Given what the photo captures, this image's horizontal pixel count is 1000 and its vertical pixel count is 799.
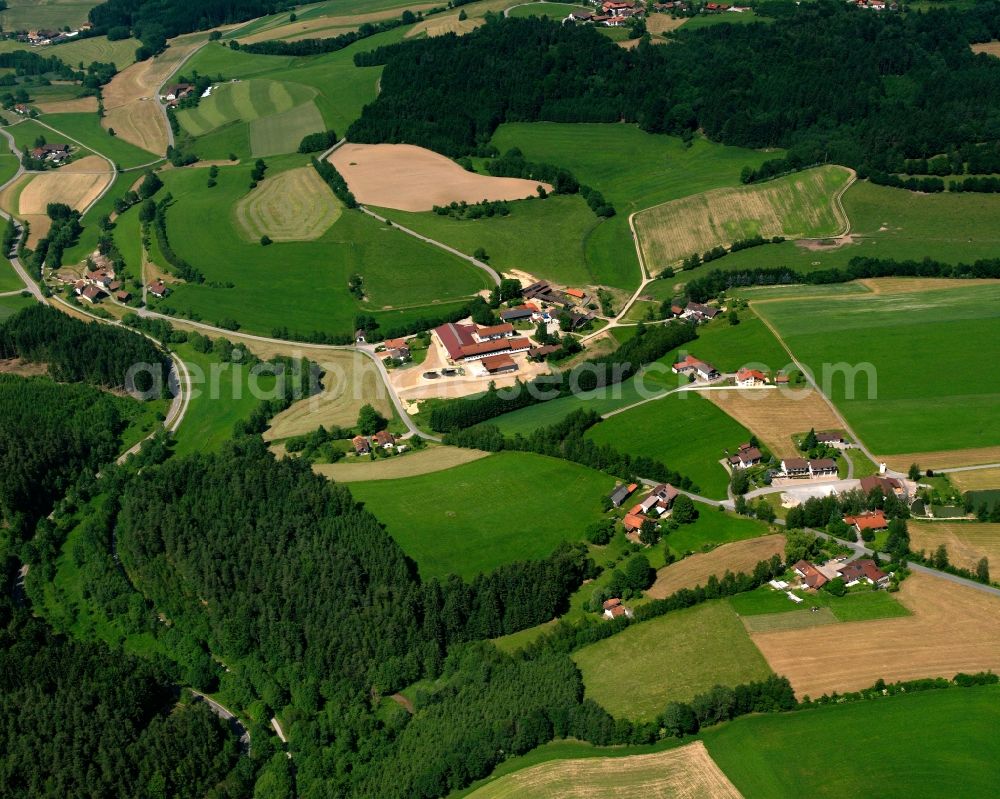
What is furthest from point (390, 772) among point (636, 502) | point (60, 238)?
point (60, 238)

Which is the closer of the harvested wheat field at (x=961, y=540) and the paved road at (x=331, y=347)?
the harvested wheat field at (x=961, y=540)

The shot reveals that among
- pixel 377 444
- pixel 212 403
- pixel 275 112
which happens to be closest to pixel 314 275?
pixel 212 403

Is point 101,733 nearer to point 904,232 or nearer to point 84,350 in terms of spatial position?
point 84,350

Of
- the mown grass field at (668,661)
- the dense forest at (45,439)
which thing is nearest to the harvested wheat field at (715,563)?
the mown grass field at (668,661)

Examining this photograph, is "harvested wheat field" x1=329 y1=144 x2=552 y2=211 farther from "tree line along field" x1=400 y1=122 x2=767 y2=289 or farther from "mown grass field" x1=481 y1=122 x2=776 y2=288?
"mown grass field" x1=481 y1=122 x2=776 y2=288

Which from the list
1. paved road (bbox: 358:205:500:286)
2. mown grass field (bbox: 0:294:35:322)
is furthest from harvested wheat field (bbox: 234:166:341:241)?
mown grass field (bbox: 0:294:35:322)

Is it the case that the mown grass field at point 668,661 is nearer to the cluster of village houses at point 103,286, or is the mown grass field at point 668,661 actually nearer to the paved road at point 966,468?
the paved road at point 966,468
